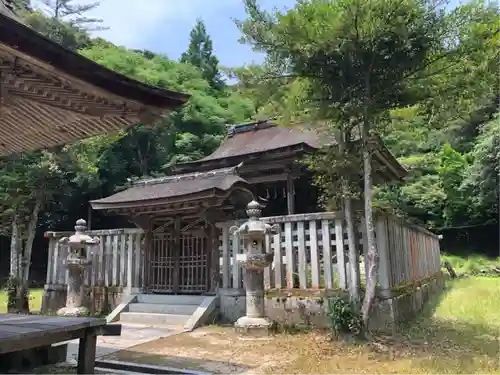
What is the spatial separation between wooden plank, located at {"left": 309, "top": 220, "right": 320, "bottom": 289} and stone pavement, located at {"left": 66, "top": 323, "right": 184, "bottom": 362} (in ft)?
8.22

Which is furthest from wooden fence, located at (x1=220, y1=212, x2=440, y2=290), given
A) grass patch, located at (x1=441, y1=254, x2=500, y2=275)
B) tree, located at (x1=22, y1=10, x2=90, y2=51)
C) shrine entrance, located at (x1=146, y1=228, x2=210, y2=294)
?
tree, located at (x1=22, y1=10, x2=90, y2=51)

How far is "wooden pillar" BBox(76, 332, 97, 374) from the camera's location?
434 centimetres

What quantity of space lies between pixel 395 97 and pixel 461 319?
14.3 ft

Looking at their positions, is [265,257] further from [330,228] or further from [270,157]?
[270,157]

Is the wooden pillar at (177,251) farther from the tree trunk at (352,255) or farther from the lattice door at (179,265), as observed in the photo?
the tree trunk at (352,255)

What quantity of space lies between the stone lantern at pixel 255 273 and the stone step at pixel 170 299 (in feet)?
5.86

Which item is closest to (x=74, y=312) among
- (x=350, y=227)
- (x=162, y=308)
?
(x=162, y=308)

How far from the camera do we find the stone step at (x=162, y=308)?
815cm

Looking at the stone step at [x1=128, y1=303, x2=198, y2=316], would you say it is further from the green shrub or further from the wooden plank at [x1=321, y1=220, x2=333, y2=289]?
the green shrub

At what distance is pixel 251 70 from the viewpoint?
670 cm

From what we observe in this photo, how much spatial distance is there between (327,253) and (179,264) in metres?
3.67

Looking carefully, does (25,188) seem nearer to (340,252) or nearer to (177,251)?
(177,251)

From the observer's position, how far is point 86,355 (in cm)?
439

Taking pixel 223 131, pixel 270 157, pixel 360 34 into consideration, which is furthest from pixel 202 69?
pixel 360 34
